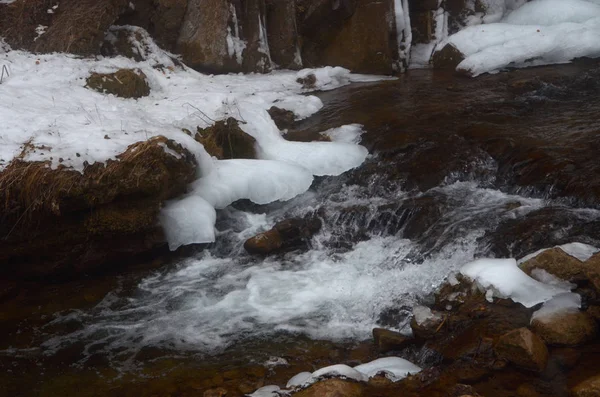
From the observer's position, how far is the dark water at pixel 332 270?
14.2 feet

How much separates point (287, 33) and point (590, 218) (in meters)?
7.52

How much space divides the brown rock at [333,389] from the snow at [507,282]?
4.55 ft

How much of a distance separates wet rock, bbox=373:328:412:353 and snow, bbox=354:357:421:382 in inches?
7.5

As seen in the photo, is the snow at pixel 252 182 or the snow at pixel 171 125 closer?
the snow at pixel 171 125

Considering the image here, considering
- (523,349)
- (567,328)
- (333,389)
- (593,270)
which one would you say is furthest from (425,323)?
(593,270)

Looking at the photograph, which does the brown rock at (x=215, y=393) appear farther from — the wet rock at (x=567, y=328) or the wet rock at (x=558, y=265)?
the wet rock at (x=558, y=265)

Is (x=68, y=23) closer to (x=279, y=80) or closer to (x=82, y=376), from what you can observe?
(x=279, y=80)

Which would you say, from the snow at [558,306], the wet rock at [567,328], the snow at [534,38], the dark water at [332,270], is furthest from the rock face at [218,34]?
the wet rock at [567,328]

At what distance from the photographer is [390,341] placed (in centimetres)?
421

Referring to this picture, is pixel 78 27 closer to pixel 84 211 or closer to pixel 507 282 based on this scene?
pixel 84 211

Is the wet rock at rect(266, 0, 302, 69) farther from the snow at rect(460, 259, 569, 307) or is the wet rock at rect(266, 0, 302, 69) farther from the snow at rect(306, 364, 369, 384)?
the snow at rect(306, 364, 369, 384)

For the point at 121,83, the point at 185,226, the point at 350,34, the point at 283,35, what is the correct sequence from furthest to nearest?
the point at 283,35
the point at 350,34
the point at 121,83
the point at 185,226

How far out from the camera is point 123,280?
5.64 metres

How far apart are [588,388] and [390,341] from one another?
4.67ft
